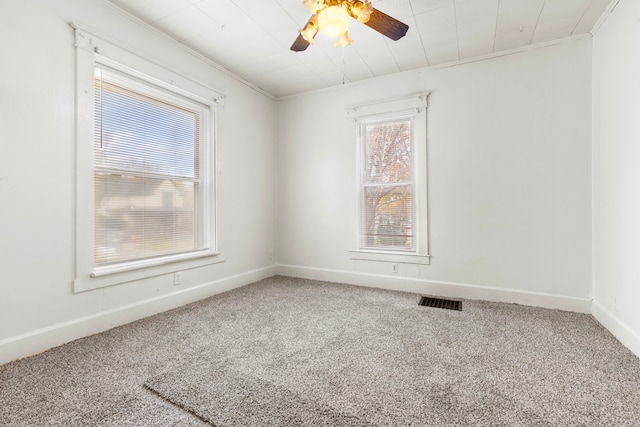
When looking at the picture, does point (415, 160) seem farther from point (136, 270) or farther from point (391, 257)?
point (136, 270)

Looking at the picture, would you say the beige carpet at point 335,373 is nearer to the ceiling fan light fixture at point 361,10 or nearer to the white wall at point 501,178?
the white wall at point 501,178

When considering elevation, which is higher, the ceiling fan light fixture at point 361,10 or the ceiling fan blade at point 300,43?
the ceiling fan blade at point 300,43

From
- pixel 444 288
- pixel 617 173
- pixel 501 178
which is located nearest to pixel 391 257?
pixel 444 288

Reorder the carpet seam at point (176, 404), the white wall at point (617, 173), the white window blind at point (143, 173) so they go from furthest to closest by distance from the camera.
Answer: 1. the white window blind at point (143, 173)
2. the white wall at point (617, 173)
3. the carpet seam at point (176, 404)

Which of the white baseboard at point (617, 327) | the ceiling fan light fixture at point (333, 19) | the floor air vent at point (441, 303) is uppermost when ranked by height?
the ceiling fan light fixture at point (333, 19)

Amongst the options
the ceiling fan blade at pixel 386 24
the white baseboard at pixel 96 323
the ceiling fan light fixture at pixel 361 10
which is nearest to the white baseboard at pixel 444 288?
the white baseboard at pixel 96 323

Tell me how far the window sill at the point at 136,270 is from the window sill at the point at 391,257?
5.78 ft

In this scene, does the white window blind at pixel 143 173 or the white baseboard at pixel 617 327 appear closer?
the white baseboard at pixel 617 327

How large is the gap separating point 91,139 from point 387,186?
3010 millimetres

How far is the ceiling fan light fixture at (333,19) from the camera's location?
175 cm

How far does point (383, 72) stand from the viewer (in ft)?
11.6

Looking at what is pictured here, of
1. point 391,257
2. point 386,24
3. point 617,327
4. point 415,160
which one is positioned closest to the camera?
point 386,24

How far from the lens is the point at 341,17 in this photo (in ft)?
5.76

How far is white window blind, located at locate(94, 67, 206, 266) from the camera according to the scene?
2.41 metres
